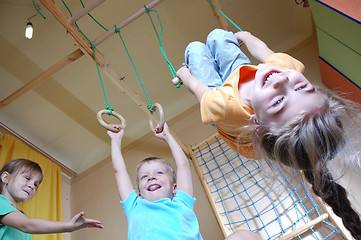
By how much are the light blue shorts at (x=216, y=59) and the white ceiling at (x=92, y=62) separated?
964 millimetres

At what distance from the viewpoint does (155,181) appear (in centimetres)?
138

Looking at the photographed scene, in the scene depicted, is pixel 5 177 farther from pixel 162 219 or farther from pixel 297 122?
pixel 297 122

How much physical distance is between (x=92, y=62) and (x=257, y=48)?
4.79ft

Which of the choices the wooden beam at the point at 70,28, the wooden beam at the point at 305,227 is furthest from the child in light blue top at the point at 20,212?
the wooden beam at the point at 305,227

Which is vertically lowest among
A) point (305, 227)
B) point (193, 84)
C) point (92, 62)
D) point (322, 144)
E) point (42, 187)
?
point (322, 144)

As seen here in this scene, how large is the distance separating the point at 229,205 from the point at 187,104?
970 mm

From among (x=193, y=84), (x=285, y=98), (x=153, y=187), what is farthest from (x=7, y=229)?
(x=285, y=98)

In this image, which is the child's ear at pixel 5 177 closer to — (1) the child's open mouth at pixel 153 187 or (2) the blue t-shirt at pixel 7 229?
(2) the blue t-shirt at pixel 7 229

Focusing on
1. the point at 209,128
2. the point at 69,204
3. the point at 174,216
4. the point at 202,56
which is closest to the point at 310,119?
the point at 174,216

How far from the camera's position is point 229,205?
88.3 inches

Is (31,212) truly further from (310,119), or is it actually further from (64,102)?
(310,119)

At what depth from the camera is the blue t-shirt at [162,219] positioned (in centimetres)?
114

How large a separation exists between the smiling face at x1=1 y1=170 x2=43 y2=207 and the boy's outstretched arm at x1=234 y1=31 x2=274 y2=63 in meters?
1.13

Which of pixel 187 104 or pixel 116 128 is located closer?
pixel 116 128
